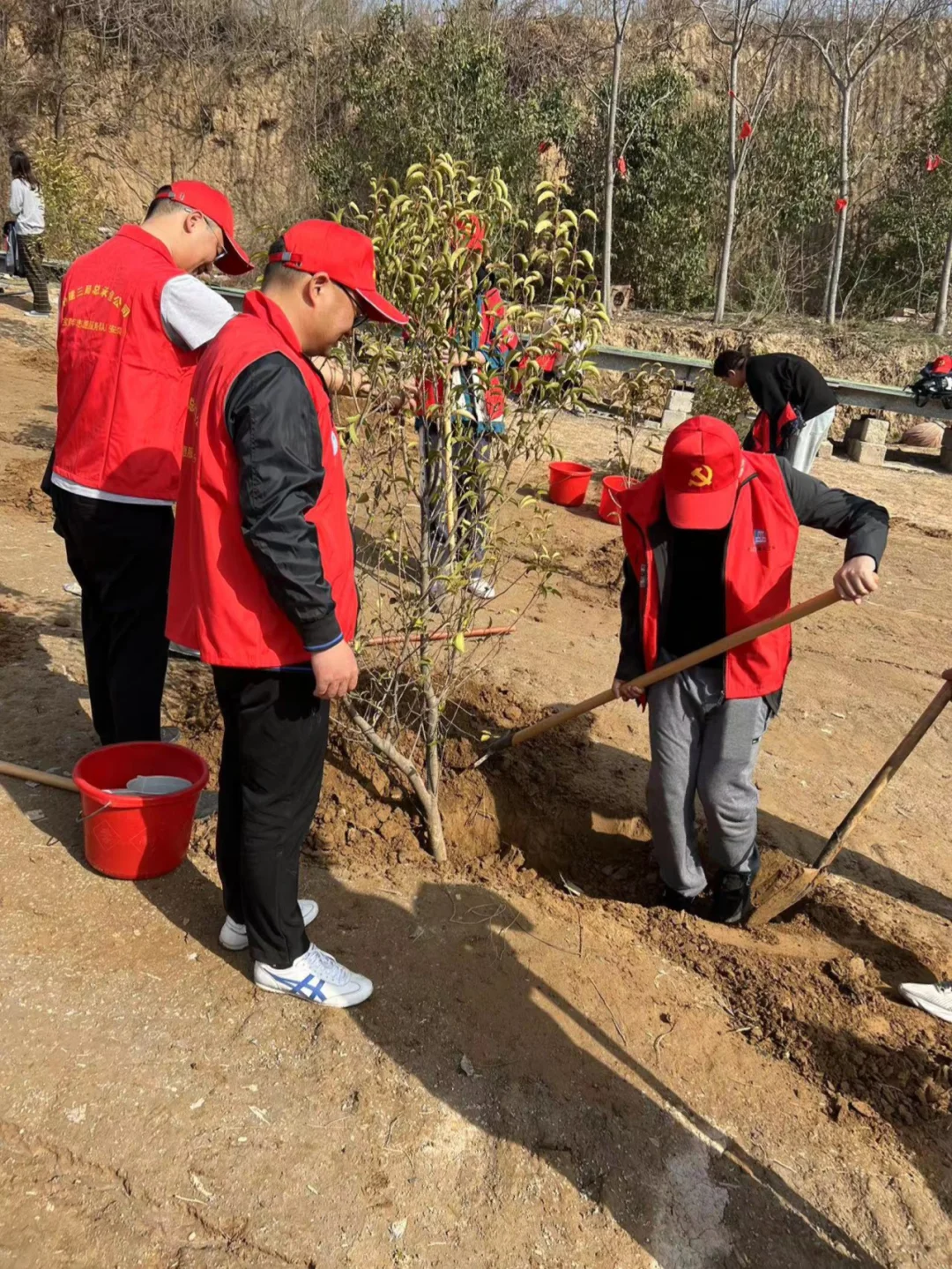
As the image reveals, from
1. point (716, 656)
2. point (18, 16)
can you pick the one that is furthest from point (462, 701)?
point (18, 16)

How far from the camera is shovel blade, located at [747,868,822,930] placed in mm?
3375

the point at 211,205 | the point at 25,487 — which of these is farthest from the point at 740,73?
the point at 211,205

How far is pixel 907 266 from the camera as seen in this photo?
17125mm

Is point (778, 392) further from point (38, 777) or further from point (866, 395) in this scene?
point (866, 395)

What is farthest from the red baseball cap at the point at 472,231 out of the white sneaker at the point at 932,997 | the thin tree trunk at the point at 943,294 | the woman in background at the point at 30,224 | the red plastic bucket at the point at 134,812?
the thin tree trunk at the point at 943,294

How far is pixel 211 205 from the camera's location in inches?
121

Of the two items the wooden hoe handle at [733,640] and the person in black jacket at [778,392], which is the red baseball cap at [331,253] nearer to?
the wooden hoe handle at [733,640]

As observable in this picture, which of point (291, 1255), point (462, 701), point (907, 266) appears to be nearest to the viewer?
point (291, 1255)

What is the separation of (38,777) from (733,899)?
257 cm

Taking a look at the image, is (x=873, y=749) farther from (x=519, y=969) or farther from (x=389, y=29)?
(x=389, y=29)

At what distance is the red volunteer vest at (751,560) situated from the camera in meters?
2.95

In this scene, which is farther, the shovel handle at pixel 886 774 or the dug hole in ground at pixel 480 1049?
the shovel handle at pixel 886 774

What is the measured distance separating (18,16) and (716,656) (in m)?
24.9

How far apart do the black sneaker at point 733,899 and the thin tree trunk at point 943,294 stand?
1516 cm
